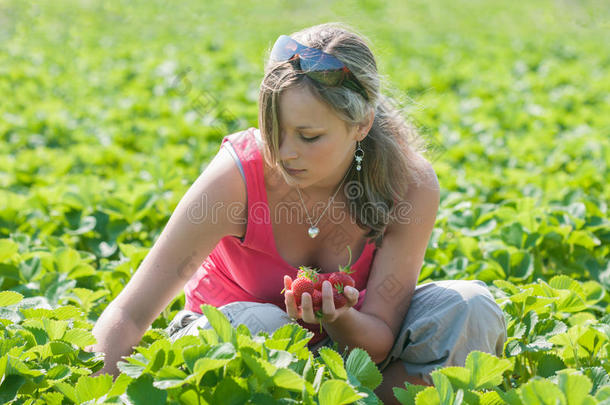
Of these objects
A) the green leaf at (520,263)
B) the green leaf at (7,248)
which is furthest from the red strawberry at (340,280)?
the green leaf at (7,248)

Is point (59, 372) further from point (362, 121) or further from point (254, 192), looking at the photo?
point (362, 121)

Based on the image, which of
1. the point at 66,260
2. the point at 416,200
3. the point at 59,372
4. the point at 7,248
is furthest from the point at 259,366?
the point at 7,248

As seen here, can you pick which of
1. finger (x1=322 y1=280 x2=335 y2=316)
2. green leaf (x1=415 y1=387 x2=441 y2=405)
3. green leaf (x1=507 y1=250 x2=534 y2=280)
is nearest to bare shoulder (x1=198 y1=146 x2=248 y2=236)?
finger (x1=322 y1=280 x2=335 y2=316)

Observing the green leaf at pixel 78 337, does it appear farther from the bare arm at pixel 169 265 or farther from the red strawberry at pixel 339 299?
the red strawberry at pixel 339 299

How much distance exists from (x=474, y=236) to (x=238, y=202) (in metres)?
1.50

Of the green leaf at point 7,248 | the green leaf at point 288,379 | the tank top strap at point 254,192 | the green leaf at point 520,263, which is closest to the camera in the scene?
the green leaf at point 288,379

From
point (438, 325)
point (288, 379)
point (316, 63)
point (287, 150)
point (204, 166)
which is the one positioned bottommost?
point (204, 166)

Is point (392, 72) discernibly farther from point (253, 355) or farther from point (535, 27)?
point (253, 355)

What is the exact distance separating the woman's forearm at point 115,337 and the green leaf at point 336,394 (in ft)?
2.32

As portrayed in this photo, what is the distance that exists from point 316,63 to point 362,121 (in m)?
0.23

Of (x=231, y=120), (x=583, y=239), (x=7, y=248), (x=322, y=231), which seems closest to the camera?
(x=322, y=231)

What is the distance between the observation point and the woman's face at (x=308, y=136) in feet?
6.46

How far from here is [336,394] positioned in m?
1.54

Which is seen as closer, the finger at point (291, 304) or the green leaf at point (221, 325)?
the green leaf at point (221, 325)
